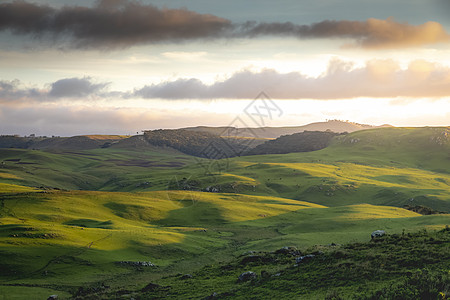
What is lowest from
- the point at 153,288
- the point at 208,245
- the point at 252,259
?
the point at 208,245

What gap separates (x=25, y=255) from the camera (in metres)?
48.2

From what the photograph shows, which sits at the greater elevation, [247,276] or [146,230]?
[247,276]

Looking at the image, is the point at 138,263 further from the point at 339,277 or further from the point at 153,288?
the point at 339,277

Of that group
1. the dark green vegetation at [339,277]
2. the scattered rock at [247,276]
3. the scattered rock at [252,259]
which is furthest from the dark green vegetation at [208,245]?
the scattered rock at [247,276]

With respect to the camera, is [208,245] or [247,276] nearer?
[247,276]

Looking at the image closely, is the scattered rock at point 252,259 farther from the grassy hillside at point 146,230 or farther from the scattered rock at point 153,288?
the grassy hillside at point 146,230

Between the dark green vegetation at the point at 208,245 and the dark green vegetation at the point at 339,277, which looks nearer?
the dark green vegetation at the point at 339,277

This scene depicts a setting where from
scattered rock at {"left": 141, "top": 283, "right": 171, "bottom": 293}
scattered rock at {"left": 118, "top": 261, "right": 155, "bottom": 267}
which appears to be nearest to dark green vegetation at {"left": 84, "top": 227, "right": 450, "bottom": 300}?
scattered rock at {"left": 141, "top": 283, "right": 171, "bottom": 293}

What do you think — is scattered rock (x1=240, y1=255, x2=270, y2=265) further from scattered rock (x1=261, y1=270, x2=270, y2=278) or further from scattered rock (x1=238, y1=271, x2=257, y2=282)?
scattered rock (x1=261, y1=270, x2=270, y2=278)

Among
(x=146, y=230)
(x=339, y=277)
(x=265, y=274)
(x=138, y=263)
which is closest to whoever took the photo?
(x=339, y=277)

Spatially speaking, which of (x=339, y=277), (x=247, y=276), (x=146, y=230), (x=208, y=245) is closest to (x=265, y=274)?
(x=247, y=276)

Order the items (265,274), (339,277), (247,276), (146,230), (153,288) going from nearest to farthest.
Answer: (339,277) → (265,274) → (247,276) → (153,288) → (146,230)

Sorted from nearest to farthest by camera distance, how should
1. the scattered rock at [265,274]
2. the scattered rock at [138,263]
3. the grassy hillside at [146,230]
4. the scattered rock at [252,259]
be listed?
the scattered rock at [265,274], the scattered rock at [252,259], the grassy hillside at [146,230], the scattered rock at [138,263]

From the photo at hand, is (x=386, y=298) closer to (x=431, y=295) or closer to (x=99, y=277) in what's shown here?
(x=431, y=295)
